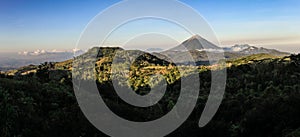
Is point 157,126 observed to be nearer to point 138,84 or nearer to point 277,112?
point 277,112

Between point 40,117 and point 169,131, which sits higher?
point 40,117

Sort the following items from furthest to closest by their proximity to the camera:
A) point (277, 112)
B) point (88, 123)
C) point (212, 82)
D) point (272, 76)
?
point (212, 82)
point (272, 76)
point (277, 112)
point (88, 123)

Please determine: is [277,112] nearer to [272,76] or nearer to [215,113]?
[215,113]

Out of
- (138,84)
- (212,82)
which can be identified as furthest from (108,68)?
(212,82)

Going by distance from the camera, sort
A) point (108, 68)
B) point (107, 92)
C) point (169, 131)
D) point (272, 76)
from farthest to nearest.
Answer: point (108, 68)
point (272, 76)
point (107, 92)
point (169, 131)

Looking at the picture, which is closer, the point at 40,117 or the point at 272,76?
the point at 40,117

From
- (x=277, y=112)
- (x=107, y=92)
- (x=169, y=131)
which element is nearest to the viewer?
(x=169, y=131)

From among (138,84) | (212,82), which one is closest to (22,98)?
(212,82)

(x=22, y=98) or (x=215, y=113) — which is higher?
(x=22, y=98)

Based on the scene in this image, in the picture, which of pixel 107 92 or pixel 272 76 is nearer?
pixel 107 92
